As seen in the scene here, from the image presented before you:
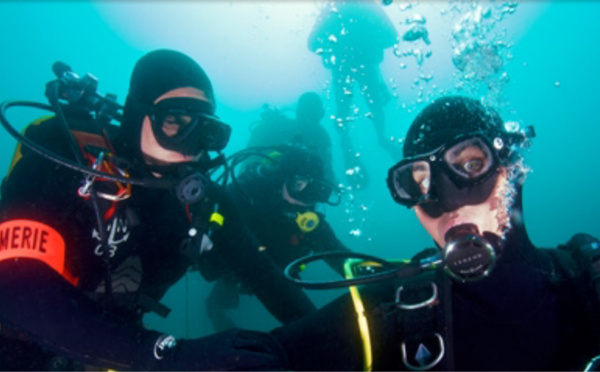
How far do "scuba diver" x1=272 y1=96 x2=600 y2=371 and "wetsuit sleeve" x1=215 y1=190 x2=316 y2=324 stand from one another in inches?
64.0

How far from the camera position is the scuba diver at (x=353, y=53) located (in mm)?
13656

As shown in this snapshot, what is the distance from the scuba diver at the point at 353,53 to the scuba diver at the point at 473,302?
13.1 meters

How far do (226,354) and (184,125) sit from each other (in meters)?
2.28

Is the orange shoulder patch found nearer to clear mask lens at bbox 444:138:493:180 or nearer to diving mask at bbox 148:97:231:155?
diving mask at bbox 148:97:231:155

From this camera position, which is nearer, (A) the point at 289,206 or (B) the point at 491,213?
(B) the point at 491,213

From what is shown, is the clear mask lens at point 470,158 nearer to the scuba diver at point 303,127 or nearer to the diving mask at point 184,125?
the diving mask at point 184,125

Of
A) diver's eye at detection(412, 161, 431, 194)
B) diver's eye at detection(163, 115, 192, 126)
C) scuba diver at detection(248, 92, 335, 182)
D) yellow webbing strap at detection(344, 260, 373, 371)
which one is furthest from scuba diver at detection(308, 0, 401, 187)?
yellow webbing strap at detection(344, 260, 373, 371)

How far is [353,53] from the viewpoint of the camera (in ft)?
47.7

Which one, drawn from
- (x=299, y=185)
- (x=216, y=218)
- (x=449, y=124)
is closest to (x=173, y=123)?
(x=216, y=218)

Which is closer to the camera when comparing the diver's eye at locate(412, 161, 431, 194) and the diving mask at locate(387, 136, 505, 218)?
the diving mask at locate(387, 136, 505, 218)

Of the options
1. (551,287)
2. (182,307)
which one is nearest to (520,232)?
(551,287)

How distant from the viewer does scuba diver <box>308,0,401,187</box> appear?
44.8 feet

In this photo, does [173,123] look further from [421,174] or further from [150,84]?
[421,174]

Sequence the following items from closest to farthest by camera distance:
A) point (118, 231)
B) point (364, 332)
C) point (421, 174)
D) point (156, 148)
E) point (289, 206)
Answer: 1. point (364, 332)
2. point (421, 174)
3. point (118, 231)
4. point (156, 148)
5. point (289, 206)
